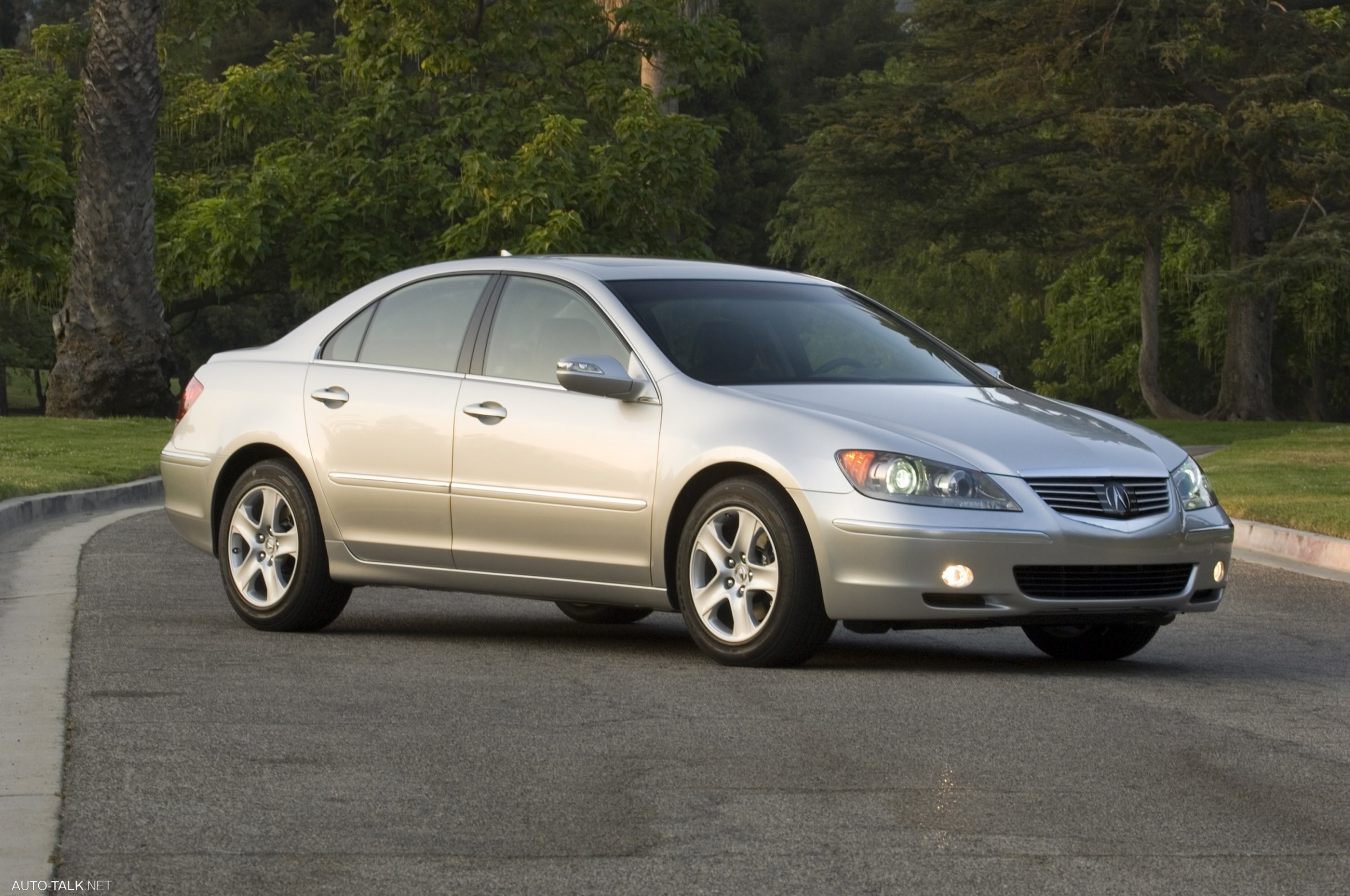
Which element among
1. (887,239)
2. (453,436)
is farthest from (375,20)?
(453,436)

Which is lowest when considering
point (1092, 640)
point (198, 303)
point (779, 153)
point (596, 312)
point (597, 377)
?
point (198, 303)

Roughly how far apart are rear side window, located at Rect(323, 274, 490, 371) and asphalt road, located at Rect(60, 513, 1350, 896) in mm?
1187

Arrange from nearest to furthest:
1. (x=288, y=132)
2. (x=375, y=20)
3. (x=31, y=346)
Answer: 1. (x=375, y=20)
2. (x=288, y=132)
3. (x=31, y=346)

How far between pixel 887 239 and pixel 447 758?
40.1 metres

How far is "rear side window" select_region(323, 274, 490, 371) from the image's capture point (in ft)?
30.2

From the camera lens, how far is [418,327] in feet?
30.8

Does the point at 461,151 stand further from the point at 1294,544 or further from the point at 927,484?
the point at 927,484

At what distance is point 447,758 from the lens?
6.21 m

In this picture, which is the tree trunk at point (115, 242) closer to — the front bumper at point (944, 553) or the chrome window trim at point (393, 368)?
the chrome window trim at point (393, 368)

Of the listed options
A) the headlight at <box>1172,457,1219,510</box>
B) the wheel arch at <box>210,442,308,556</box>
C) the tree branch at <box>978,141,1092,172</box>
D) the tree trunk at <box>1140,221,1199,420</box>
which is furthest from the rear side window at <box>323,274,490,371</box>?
the tree trunk at <box>1140,221,1199,420</box>

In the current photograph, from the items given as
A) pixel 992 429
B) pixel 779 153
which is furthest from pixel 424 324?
pixel 779 153

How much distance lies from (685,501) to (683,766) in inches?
86.7

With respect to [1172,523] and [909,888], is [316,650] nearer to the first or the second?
[1172,523]

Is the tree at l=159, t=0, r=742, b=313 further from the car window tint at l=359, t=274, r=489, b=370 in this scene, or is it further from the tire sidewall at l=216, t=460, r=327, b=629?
the tire sidewall at l=216, t=460, r=327, b=629
